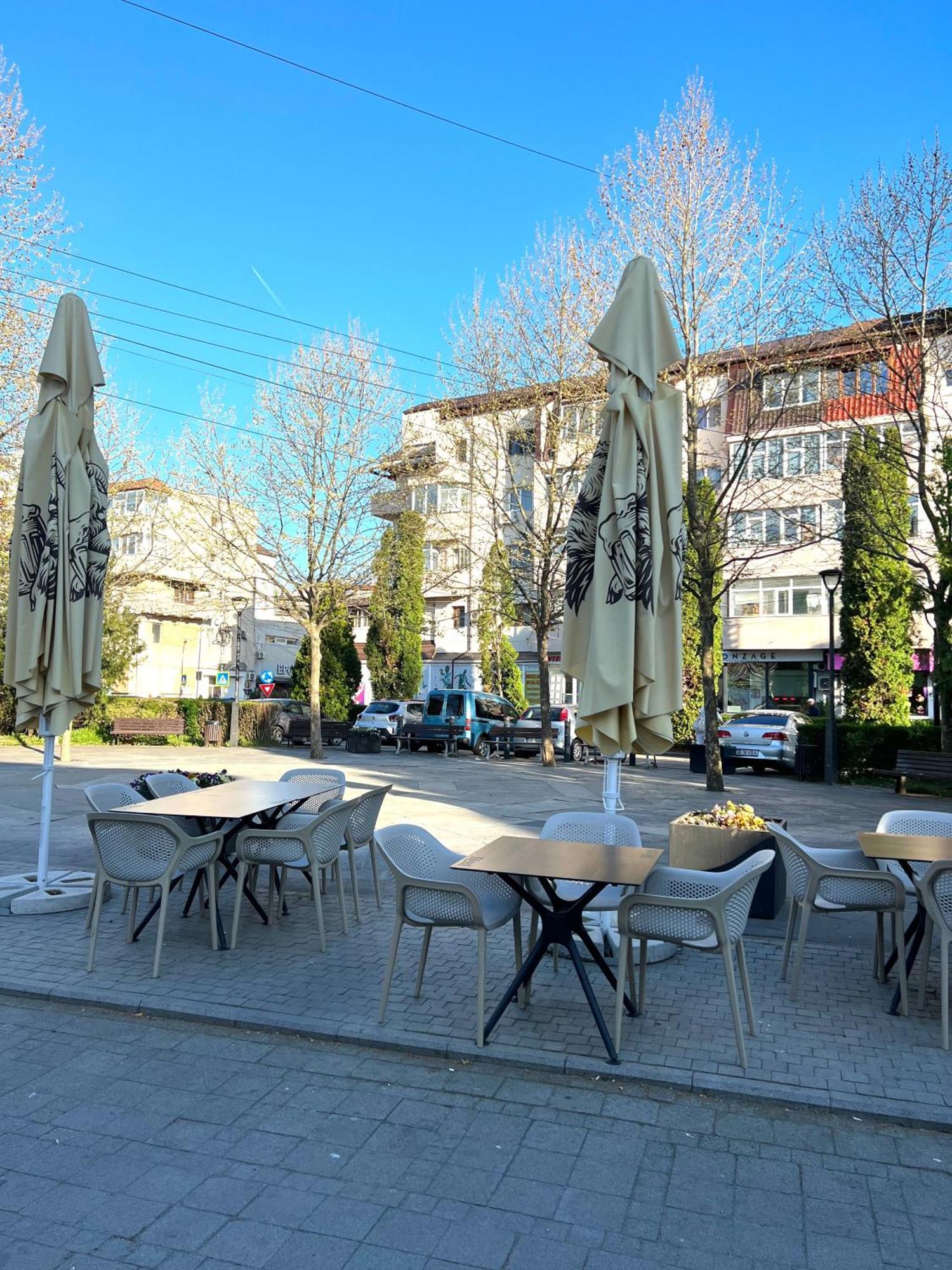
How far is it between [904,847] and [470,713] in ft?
72.5

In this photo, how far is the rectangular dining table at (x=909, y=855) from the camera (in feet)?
16.5

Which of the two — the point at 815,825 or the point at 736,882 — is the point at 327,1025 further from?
the point at 815,825

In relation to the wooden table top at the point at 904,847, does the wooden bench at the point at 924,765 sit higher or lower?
lower

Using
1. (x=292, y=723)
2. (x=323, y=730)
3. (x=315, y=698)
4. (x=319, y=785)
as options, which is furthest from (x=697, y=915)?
(x=292, y=723)

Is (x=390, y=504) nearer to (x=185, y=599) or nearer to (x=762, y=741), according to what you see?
(x=762, y=741)

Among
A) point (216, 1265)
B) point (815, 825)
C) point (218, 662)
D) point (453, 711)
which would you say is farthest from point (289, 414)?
point (218, 662)

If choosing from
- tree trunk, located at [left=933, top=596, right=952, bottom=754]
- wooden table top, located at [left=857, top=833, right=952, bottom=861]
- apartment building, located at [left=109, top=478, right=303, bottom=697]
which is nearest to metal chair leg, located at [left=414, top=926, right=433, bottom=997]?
wooden table top, located at [left=857, top=833, right=952, bottom=861]

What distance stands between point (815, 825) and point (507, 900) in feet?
27.3

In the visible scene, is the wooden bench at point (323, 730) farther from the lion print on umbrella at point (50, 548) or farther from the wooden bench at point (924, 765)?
the lion print on umbrella at point (50, 548)

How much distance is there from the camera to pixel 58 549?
257 inches

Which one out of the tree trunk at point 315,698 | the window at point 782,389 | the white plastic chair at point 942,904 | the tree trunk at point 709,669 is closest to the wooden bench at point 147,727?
the tree trunk at point 315,698

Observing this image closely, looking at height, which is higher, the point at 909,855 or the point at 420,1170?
the point at 909,855

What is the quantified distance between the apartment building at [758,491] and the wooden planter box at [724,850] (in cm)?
853

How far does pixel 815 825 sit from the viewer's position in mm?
12117
